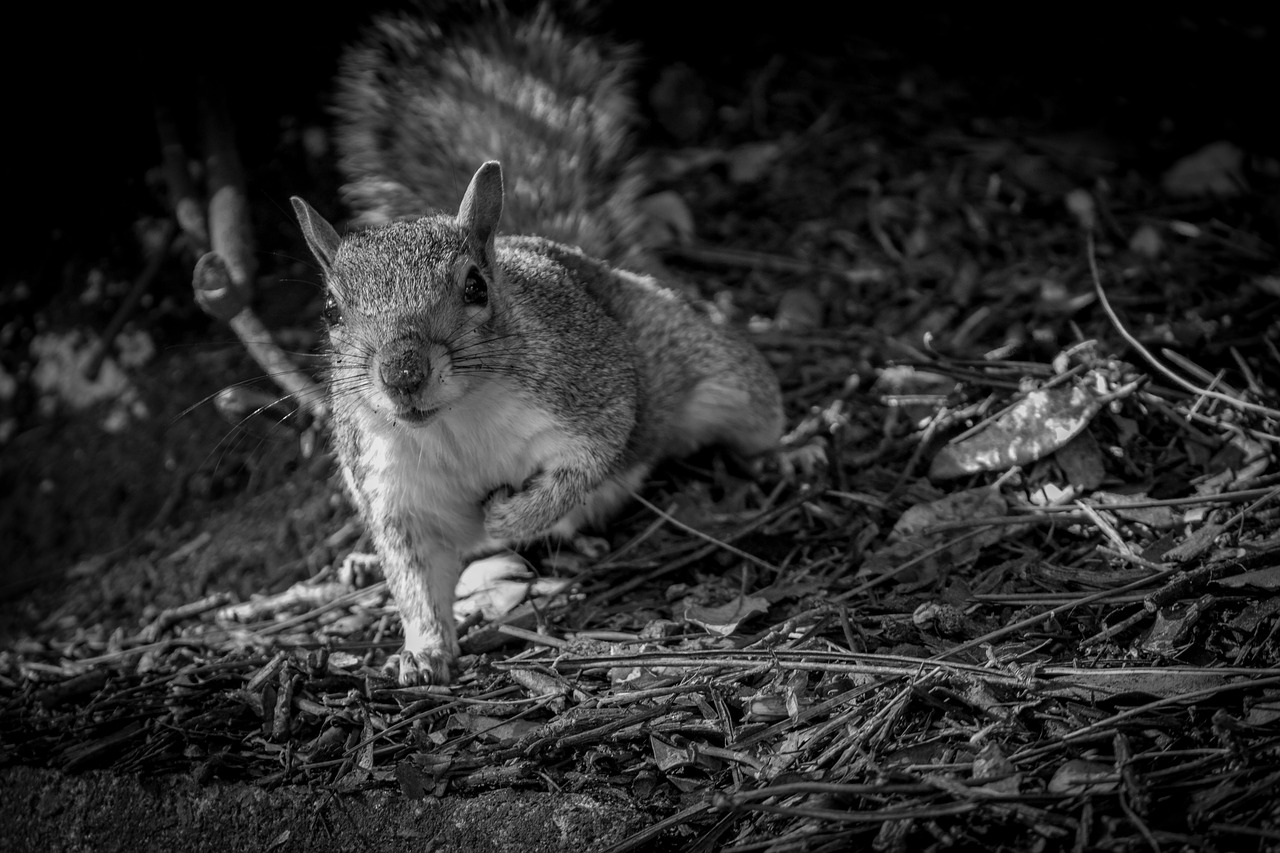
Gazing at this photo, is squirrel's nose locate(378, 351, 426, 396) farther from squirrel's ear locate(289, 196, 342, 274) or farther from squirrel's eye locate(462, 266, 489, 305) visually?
squirrel's ear locate(289, 196, 342, 274)

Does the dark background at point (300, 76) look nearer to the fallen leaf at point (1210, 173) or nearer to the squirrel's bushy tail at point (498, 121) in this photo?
the fallen leaf at point (1210, 173)

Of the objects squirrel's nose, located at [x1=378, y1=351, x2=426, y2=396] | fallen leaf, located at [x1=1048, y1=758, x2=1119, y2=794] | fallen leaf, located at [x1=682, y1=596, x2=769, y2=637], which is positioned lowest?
fallen leaf, located at [x1=682, y1=596, x2=769, y2=637]

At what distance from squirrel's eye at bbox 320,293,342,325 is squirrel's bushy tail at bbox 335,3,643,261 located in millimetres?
929

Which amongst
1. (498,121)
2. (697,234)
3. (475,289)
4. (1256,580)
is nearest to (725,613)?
(475,289)

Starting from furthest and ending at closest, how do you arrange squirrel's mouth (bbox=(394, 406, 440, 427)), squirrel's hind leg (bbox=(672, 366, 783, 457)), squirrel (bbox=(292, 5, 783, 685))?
1. squirrel's hind leg (bbox=(672, 366, 783, 457))
2. squirrel (bbox=(292, 5, 783, 685))
3. squirrel's mouth (bbox=(394, 406, 440, 427))

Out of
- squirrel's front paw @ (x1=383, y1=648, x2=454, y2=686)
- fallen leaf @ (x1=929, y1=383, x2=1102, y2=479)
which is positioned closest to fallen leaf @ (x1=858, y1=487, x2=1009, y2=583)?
fallen leaf @ (x1=929, y1=383, x2=1102, y2=479)

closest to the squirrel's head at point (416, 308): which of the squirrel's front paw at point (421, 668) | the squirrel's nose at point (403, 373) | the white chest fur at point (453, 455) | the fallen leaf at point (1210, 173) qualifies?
the squirrel's nose at point (403, 373)

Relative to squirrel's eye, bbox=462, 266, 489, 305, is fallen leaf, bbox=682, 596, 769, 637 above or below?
below

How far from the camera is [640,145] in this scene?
4.97 metres

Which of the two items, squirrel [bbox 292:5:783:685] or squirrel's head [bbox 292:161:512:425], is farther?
squirrel [bbox 292:5:783:685]

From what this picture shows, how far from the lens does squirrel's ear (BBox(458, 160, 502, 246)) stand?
2814 mm

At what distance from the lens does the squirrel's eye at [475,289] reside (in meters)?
2.76

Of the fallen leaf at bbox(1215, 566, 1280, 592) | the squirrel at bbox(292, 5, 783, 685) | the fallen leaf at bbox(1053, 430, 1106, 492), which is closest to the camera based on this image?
the fallen leaf at bbox(1215, 566, 1280, 592)

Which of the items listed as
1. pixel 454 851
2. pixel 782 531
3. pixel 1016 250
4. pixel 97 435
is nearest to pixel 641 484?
pixel 782 531
